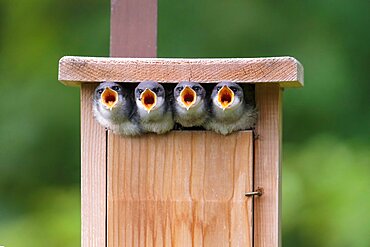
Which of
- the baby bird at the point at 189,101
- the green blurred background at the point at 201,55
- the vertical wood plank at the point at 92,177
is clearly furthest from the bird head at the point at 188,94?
the green blurred background at the point at 201,55

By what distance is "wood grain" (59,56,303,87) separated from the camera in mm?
2535

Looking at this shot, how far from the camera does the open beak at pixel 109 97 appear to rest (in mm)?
2549

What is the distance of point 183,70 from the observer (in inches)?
101

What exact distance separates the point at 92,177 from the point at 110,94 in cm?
22

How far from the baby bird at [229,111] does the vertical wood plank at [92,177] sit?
0.80 ft

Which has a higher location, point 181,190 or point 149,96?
point 149,96

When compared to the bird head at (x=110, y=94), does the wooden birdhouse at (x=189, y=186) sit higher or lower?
lower

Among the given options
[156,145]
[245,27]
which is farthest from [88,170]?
[245,27]

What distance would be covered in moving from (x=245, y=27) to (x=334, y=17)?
319 millimetres

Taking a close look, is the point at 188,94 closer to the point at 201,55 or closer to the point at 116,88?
the point at 116,88

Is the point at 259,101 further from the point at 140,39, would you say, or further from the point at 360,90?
→ the point at 360,90

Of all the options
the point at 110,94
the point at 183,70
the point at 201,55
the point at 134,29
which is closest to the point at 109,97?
the point at 110,94

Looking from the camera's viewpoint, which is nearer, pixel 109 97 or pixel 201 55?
pixel 109 97

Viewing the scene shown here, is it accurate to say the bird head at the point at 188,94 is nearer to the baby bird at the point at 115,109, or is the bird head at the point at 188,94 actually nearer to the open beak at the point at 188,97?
the open beak at the point at 188,97
